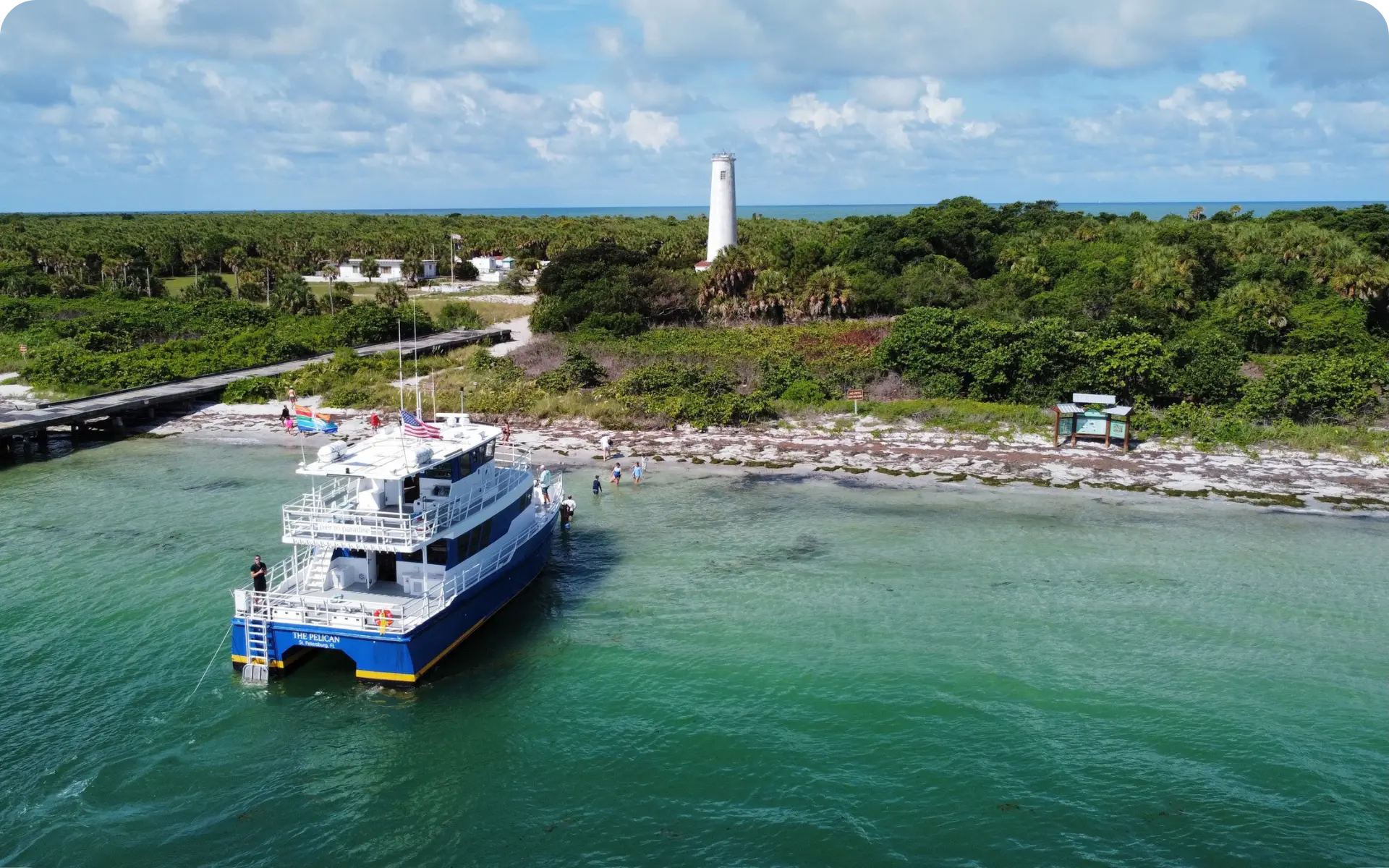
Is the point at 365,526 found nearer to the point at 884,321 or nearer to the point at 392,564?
the point at 392,564

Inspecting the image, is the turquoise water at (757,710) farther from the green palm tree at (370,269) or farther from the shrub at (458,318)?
the green palm tree at (370,269)

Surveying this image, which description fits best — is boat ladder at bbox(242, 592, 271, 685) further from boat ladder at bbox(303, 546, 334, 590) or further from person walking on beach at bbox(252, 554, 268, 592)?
boat ladder at bbox(303, 546, 334, 590)

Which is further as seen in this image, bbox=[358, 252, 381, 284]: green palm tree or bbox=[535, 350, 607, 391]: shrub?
bbox=[358, 252, 381, 284]: green palm tree

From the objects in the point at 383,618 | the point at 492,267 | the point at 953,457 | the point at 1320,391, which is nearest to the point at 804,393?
the point at 953,457

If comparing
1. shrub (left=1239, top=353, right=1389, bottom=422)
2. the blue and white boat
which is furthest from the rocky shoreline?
the blue and white boat

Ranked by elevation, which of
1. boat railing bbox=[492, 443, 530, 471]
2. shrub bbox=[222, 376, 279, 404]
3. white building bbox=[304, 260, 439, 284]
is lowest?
boat railing bbox=[492, 443, 530, 471]

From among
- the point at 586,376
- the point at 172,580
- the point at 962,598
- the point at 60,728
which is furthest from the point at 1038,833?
the point at 586,376
